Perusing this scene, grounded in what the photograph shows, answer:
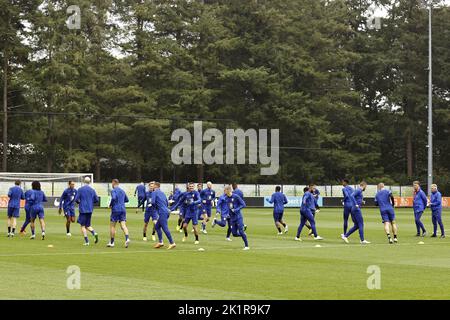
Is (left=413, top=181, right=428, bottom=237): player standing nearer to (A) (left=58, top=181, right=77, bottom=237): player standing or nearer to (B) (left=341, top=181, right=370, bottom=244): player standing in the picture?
(B) (left=341, top=181, right=370, bottom=244): player standing

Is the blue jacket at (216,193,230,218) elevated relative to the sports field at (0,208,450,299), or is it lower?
elevated

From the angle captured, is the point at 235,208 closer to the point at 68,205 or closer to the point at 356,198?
the point at 356,198

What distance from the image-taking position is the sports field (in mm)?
16375

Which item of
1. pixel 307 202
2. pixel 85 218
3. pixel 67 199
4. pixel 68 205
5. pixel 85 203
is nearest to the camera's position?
pixel 85 203

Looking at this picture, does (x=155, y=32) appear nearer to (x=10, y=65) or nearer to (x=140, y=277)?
(x=10, y=65)

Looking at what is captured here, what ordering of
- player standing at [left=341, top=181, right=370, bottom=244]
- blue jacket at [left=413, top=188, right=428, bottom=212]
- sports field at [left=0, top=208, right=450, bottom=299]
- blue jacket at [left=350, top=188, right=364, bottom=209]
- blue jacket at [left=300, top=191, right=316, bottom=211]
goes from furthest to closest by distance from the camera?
blue jacket at [left=413, top=188, right=428, bottom=212] → blue jacket at [left=300, top=191, right=316, bottom=211] → blue jacket at [left=350, top=188, right=364, bottom=209] → player standing at [left=341, top=181, right=370, bottom=244] → sports field at [left=0, top=208, right=450, bottom=299]

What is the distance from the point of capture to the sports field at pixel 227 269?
16375 millimetres

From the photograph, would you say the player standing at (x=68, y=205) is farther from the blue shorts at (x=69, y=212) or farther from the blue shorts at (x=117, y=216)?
the blue shorts at (x=117, y=216)

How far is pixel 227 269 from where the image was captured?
2083 cm

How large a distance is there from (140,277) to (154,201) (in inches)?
325

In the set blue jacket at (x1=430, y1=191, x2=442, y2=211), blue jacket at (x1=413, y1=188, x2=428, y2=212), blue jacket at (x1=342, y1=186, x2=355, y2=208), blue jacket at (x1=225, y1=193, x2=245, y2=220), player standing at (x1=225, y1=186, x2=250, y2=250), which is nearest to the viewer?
player standing at (x1=225, y1=186, x2=250, y2=250)

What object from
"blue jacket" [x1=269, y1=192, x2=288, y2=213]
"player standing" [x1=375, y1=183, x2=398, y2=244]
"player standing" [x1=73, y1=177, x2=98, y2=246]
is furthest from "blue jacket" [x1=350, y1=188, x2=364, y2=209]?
"player standing" [x1=73, y1=177, x2=98, y2=246]

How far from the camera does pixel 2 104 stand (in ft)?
255

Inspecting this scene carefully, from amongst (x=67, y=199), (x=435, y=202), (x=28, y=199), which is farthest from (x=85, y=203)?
(x=435, y=202)
